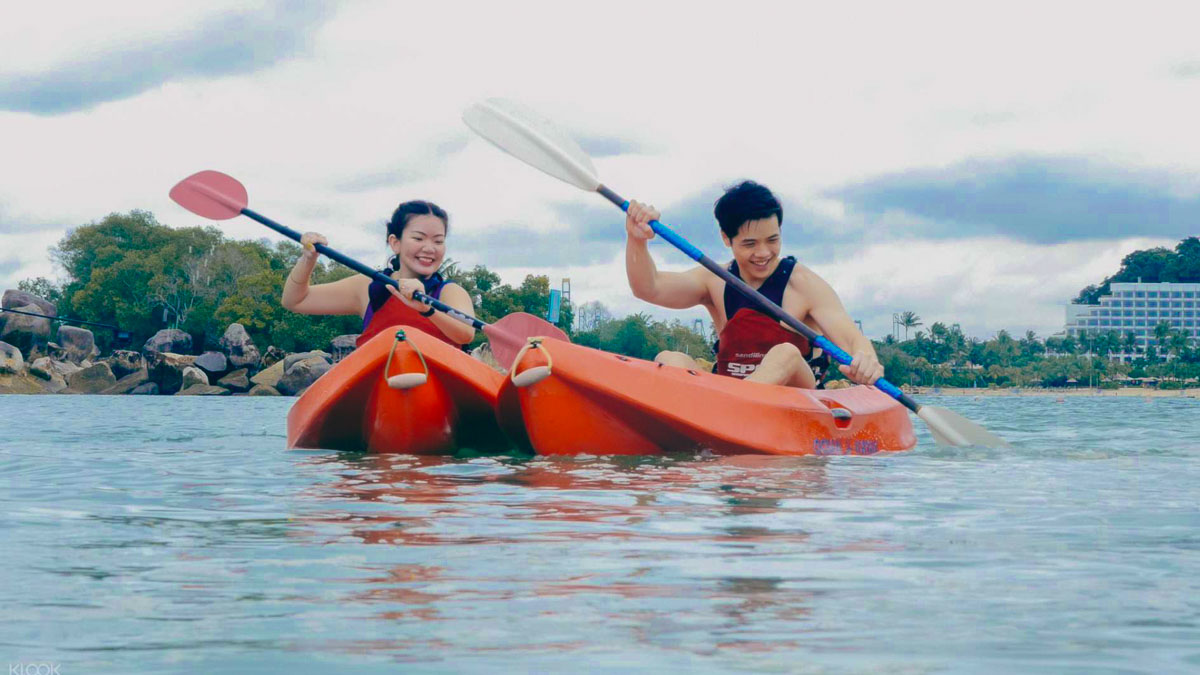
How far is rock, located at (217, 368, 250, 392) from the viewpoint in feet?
133

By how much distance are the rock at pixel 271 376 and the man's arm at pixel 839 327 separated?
34800 mm

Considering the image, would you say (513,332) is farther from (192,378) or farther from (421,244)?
(192,378)

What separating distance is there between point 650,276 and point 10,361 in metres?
35.9

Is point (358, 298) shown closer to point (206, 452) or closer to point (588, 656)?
point (206, 452)

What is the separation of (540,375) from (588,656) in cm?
331

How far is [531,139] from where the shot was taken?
6.31m

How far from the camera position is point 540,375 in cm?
506

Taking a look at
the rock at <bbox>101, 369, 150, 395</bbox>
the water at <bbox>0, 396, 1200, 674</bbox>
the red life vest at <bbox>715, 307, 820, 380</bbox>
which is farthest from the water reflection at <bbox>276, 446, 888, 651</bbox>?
the rock at <bbox>101, 369, 150, 395</bbox>

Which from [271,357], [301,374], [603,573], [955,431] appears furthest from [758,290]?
[271,357]

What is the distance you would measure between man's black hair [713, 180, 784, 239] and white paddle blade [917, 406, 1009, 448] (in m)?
1.41

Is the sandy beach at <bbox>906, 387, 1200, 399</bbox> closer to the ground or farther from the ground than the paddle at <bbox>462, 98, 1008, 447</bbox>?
closer to the ground

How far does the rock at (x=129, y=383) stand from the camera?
130 feet

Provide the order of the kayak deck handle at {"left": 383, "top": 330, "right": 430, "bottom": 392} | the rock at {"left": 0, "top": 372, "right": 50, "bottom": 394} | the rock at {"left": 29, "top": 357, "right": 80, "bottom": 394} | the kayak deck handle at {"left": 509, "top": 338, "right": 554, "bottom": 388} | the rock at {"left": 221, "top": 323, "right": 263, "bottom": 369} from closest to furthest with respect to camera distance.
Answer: the kayak deck handle at {"left": 509, "top": 338, "right": 554, "bottom": 388} → the kayak deck handle at {"left": 383, "top": 330, "right": 430, "bottom": 392} → the rock at {"left": 0, "top": 372, "right": 50, "bottom": 394} → the rock at {"left": 29, "top": 357, "right": 80, "bottom": 394} → the rock at {"left": 221, "top": 323, "right": 263, "bottom": 369}

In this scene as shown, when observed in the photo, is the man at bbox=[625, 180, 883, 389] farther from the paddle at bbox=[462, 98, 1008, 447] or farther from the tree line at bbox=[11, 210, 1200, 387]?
the tree line at bbox=[11, 210, 1200, 387]
